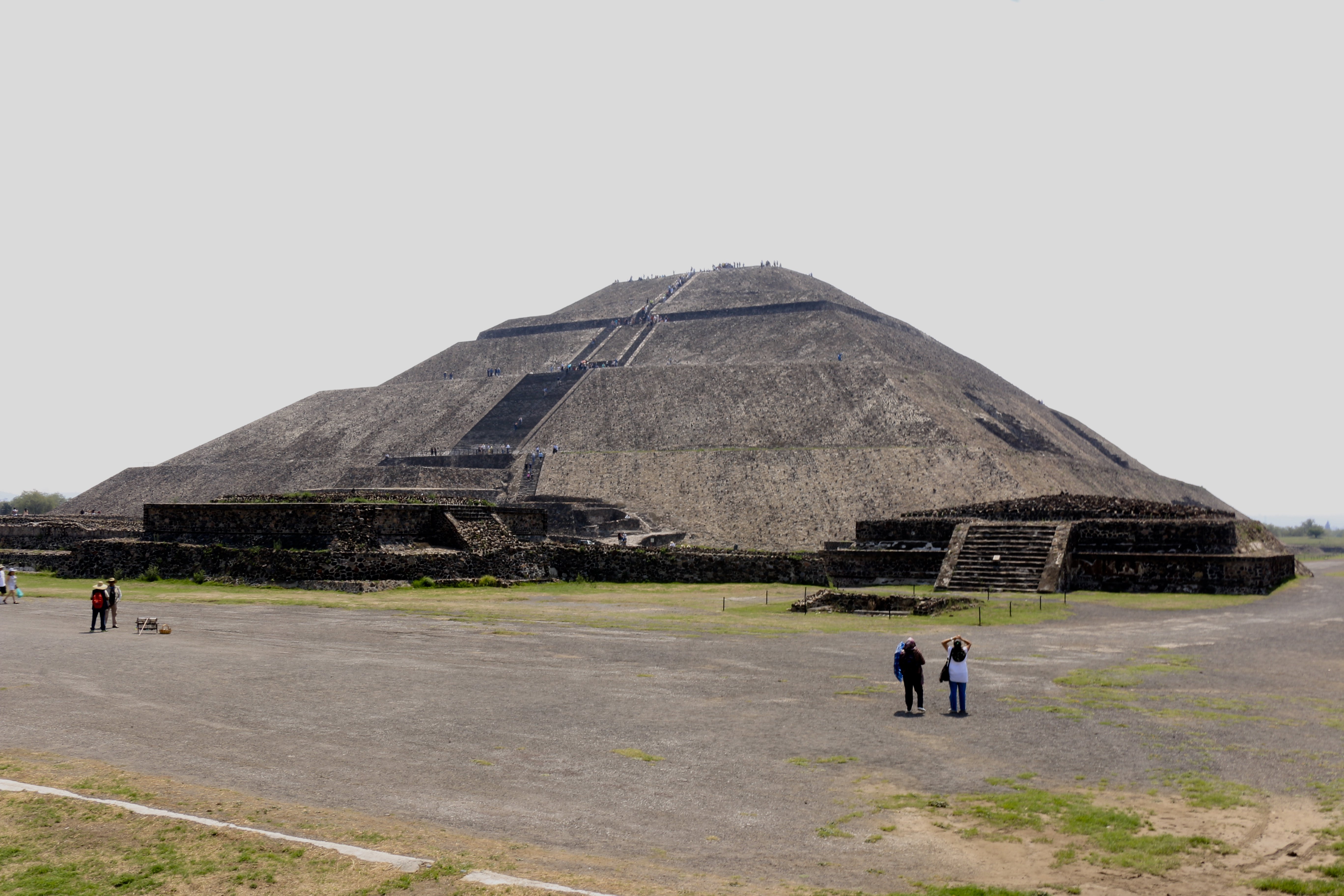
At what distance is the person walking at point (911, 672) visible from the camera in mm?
12898

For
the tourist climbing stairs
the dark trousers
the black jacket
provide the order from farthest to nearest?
the tourist climbing stairs, the dark trousers, the black jacket

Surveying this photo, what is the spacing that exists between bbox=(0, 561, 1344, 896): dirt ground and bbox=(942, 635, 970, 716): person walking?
0.91 ft

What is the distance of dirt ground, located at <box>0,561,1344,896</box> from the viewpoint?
7715mm

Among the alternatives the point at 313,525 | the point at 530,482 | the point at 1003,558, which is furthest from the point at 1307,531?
the point at 313,525

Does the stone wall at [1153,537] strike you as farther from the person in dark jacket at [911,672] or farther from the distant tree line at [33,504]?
the distant tree line at [33,504]

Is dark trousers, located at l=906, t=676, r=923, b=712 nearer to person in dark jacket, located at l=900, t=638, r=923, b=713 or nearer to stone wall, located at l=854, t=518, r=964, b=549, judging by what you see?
person in dark jacket, located at l=900, t=638, r=923, b=713

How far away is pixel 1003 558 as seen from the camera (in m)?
30.7

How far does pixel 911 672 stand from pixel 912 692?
0.43 meters

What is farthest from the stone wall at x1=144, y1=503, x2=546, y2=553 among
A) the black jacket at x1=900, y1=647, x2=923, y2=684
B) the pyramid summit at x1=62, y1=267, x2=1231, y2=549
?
the black jacket at x1=900, y1=647, x2=923, y2=684

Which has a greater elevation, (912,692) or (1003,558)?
(1003,558)

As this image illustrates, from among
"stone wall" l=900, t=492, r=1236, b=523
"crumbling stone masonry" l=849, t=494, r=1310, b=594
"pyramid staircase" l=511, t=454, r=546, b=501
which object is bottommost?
"crumbling stone masonry" l=849, t=494, r=1310, b=594

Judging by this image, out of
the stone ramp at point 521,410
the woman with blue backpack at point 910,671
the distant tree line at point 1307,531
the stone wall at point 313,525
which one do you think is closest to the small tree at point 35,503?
the stone ramp at point 521,410

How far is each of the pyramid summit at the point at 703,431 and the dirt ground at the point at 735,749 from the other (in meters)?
34.4

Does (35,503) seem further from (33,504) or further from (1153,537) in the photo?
(1153,537)
